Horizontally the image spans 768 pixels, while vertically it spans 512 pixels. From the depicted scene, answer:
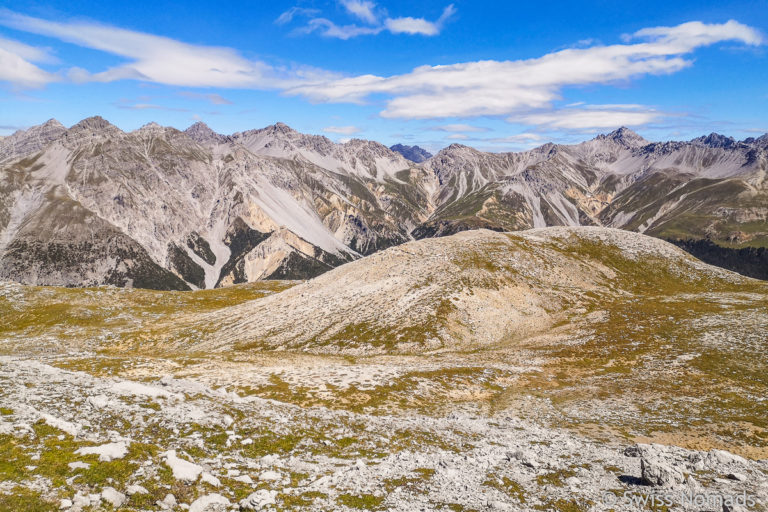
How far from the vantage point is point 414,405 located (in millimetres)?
32875

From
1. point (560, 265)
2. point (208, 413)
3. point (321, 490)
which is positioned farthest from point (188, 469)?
point (560, 265)

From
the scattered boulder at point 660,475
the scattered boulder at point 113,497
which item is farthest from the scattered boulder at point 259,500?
the scattered boulder at point 660,475

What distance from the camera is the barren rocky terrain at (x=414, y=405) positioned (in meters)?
16.6

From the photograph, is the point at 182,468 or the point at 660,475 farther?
the point at 660,475

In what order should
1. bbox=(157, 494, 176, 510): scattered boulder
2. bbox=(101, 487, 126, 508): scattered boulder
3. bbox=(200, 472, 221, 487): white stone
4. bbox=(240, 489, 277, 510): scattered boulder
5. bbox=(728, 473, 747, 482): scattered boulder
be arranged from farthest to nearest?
bbox=(728, 473, 747, 482): scattered boulder < bbox=(200, 472, 221, 487): white stone < bbox=(240, 489, 277, 510): scattered boulder < bbox=(157, 494, 176, 510): scattered boulder < bbox=(101, 487, 126, 508): scattered boulder

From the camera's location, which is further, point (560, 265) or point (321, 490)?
point (560, 265)

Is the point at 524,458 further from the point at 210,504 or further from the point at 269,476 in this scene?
the point at 210,504

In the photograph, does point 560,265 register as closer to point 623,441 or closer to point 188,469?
point 623,441

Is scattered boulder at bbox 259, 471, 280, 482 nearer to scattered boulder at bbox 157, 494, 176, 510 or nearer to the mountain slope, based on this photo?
scattered boulder at bbox 157, 494, 176, 510

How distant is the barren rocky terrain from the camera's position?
16.6 m

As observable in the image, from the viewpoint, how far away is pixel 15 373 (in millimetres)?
28250

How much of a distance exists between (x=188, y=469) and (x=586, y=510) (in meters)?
16.2

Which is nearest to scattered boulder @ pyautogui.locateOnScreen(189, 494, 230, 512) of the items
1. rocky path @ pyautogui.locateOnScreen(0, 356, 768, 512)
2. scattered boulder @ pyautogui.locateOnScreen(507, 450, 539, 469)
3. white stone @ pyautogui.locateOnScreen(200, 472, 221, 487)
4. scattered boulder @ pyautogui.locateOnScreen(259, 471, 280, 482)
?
rocky path @ pyautogui.locateOnScreen(0, 356, 768, 512)

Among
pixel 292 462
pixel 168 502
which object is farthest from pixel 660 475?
pixel 168 502
